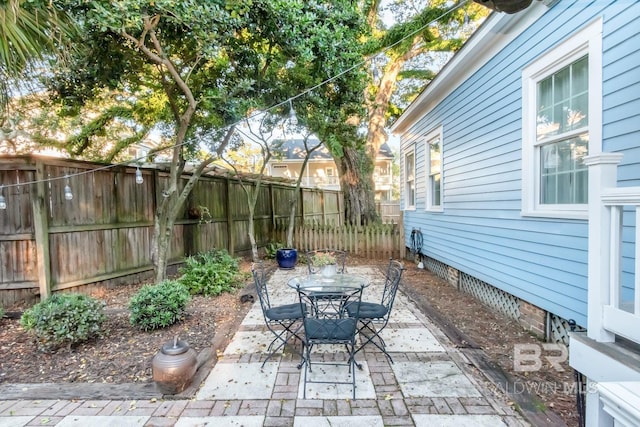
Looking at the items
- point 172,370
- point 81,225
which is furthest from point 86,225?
point 172,370

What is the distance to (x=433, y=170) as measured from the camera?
6.80 m

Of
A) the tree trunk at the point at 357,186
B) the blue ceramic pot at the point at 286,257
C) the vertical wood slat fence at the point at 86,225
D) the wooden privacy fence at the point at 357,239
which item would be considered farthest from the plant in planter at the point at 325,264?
the tree trunk at the point at 357,186

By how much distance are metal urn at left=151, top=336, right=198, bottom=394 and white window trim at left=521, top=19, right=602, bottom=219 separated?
140 inches

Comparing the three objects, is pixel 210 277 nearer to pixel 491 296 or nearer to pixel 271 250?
pixel 271 250

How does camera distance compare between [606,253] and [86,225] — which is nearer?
[606,253]

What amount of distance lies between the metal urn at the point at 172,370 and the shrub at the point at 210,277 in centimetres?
260

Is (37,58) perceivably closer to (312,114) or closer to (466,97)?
(312,114)

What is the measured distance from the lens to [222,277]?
5422 mm

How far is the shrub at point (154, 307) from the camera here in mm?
3566

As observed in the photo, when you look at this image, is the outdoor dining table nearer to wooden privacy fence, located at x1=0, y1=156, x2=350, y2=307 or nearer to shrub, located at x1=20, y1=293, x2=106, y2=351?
shrub, located at x1=20, y1=293, x2=106, y2=351

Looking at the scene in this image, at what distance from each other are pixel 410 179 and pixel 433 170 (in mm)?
1688

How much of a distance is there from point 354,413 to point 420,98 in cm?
607

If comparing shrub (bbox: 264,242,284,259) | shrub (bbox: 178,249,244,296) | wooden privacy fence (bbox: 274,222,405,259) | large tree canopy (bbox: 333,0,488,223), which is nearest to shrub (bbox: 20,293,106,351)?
shrub (bbox: 178,249,244,296)

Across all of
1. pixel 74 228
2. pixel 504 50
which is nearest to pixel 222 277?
pixel 74 228
